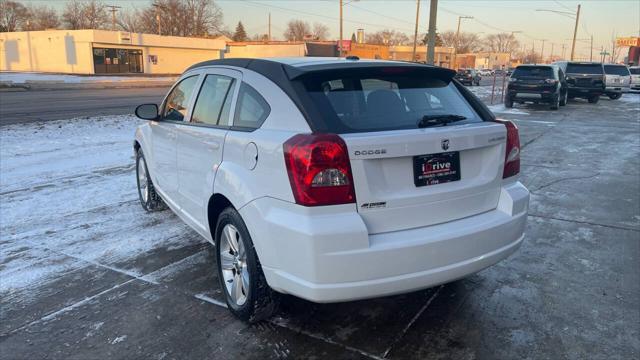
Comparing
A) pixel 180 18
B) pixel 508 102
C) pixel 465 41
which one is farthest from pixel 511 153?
pixel 465 41

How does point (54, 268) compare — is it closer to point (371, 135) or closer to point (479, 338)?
point (371, 135)

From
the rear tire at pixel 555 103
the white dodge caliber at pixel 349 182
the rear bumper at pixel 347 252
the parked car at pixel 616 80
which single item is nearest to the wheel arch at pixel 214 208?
the white dodge caliber at pixel 349 182

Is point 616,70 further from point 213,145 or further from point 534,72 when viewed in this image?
point 213,145

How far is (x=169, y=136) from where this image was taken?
436 centimetres

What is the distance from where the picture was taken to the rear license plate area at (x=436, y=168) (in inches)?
109

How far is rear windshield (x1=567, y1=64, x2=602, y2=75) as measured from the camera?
2244cm

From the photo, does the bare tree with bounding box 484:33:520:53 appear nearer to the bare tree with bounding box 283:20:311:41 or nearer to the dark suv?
the bare tree with bounding box 283:20:311:41

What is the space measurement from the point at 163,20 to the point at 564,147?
9343cm

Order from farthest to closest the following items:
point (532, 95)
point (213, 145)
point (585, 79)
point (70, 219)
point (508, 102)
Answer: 1. point (585, 79)
2. point (508, 102)
3. point (532, 95)
4. point (70, 219)
5. point (213, 145)

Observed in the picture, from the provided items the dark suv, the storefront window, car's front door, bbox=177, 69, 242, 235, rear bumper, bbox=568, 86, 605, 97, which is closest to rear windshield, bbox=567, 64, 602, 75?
the dark suv

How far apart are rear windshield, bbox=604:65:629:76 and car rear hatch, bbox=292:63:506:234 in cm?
2676

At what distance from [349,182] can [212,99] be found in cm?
166

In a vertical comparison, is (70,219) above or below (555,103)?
below

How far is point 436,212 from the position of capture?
2.83 m
